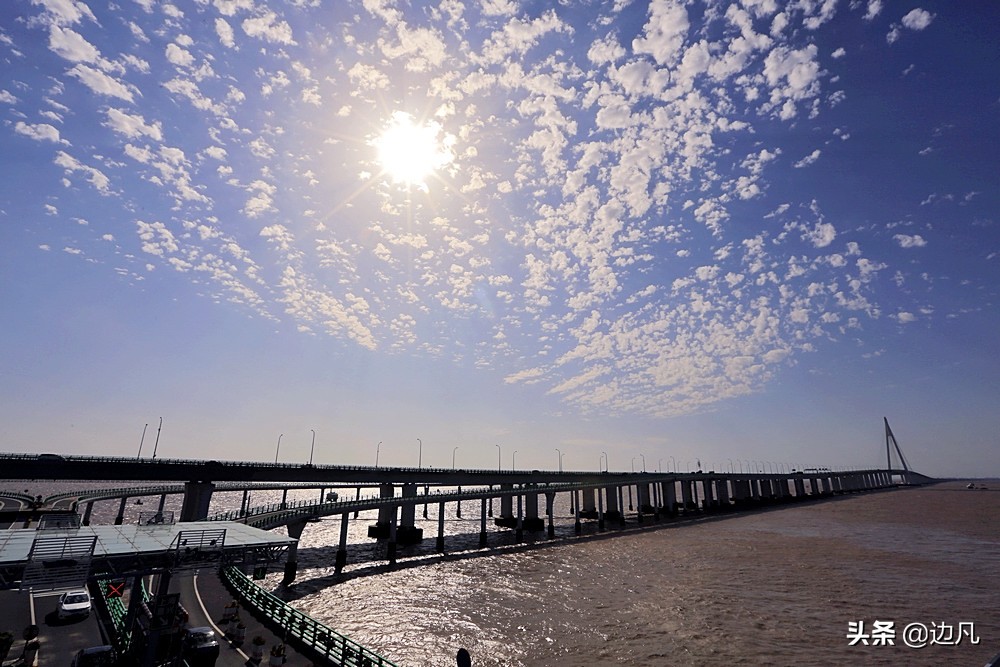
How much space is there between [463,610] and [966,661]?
31.5 meters

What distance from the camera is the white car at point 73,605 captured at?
2673cm

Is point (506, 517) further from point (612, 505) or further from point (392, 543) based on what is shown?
point (392, 543)

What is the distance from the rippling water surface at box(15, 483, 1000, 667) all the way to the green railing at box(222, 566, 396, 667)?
6.10m

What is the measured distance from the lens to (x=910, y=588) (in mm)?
46031

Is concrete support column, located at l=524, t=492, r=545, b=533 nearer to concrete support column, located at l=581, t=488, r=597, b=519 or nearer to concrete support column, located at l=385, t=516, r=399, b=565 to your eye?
concrete support column, located at l=581, t=488, r=597, b=519

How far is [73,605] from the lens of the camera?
89.4ft

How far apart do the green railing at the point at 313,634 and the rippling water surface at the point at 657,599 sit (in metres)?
6.10

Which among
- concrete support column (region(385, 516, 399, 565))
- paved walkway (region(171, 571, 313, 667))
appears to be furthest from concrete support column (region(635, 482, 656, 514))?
paved walkway (region(171, 571, 313, 667))

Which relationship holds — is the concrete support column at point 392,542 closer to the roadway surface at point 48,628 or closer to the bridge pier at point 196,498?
the bridge pier at point 196,498

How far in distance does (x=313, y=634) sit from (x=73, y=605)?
14.5 m

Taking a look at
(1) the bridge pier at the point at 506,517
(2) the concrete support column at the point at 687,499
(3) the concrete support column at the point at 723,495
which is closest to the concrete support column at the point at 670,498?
(2) the concrete support column at the point at 687,499

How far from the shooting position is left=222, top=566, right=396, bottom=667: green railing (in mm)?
21750

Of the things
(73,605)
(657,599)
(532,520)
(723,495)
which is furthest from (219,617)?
(723,495)

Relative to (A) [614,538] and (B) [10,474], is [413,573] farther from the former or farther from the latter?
(B) [10,474]
